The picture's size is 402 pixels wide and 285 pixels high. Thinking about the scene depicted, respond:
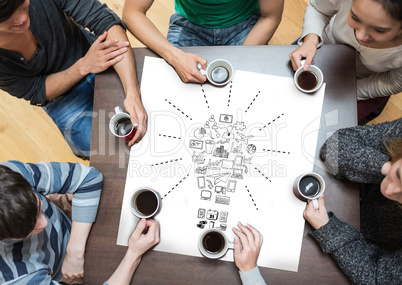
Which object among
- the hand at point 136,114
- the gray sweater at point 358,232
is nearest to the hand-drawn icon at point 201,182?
the hand at point 136,114

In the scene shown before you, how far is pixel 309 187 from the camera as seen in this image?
85 centimetres

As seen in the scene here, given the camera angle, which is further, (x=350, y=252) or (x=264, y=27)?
(x=264, y=27)

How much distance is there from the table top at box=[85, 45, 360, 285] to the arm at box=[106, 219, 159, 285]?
3 cm

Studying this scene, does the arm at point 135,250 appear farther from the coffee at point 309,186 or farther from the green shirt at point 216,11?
the green shirt at point 216,11

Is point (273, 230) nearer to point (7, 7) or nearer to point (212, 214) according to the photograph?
point (212, 214)

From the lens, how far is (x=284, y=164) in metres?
0.88

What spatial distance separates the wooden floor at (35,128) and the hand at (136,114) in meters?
0.90

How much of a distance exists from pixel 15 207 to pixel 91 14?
74 centimetres

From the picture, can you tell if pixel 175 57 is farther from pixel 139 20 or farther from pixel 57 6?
pixel 57 6

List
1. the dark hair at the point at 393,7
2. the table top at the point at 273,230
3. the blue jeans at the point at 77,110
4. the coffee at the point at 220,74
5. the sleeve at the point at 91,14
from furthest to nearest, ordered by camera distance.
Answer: the blue jeans at the point at 77,110 → the sleeve at the point at 91,14 → the coffee at the point at 220,74 → the table top at the point at 273,230 → the dark hair at the point at 393,7

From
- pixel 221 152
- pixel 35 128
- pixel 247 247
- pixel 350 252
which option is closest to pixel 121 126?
pixel 221 152

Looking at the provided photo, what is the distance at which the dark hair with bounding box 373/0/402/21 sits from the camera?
0.73 m

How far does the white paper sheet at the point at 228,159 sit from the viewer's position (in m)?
0.86

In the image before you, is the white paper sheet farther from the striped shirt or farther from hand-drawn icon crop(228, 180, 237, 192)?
the striped shirt
